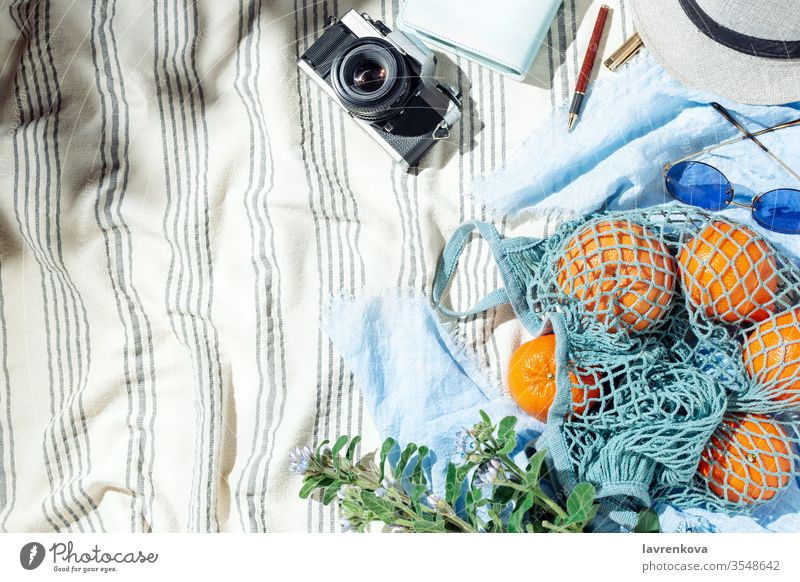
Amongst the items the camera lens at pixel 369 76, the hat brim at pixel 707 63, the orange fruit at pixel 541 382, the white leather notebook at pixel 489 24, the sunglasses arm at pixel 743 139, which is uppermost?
the white leather notebook at pixel 489 24

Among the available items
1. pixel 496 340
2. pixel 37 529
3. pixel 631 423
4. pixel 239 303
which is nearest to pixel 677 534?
pixel 631 423

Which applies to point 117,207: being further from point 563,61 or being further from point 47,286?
point 563,61

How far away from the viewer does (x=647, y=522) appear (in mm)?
446

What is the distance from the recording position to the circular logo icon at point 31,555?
17.6 inches

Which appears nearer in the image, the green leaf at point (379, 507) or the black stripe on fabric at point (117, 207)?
the green leaf at point (379, 507)

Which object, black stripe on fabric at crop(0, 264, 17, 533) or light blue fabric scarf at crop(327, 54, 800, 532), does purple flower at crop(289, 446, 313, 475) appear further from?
black stripe on fabric at crop(0, 264, 17, 533)

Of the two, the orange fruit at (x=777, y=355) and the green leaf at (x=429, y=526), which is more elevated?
the orange fruit at (x=777, y=355)

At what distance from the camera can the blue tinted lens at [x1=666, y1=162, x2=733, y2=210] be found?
503 millimetres

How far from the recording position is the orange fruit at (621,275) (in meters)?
0.43

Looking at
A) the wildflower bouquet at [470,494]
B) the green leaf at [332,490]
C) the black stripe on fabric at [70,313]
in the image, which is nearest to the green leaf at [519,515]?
the wildflower bouquet at [470,494]

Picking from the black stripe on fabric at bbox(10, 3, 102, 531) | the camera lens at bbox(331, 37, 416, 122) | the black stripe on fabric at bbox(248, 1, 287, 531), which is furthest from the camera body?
the black stripe on fabric at bbox(10, 3, 102, 531)

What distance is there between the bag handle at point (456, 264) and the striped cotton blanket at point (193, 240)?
12 millimetres

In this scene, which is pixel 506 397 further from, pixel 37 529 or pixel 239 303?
pixel 37 529

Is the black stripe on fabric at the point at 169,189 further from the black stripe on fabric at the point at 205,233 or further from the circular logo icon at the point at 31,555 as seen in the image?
the circular logo icon at the point at 31,555
